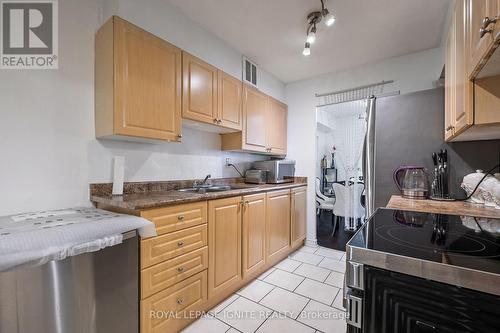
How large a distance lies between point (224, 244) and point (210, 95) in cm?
139

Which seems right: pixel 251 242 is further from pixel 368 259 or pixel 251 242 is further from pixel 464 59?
pixel 464 59

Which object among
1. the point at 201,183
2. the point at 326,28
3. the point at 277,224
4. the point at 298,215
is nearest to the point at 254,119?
the point at 201,183

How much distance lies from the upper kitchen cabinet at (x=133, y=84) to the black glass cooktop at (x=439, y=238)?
1532mm

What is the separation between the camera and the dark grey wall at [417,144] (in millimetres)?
1678

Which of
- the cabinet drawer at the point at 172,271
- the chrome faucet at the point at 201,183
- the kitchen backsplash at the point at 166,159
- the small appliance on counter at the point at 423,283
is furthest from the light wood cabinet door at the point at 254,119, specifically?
the small appliance on counter at the point at 423,283

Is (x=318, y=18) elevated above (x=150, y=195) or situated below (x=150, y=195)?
above

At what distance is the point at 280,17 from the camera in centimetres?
199

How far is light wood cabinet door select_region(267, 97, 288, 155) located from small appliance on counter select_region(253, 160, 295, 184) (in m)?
0.20

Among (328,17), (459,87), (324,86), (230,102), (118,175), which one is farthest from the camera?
(324,86)

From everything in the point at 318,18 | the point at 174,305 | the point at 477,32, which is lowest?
the point at 174,305

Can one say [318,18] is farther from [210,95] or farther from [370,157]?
[370,157]

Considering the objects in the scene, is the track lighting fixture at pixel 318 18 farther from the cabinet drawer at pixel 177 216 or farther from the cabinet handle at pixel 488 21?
the cabinet drawer at pixel 177 216

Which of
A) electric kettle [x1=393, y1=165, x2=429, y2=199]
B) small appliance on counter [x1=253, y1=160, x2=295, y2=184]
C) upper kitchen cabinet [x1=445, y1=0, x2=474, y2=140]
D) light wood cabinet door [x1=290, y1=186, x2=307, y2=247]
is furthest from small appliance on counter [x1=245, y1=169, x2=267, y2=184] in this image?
upper kitchen cabinet [x1=445, y1=0, x2=474, y2=140]

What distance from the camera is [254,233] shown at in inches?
86.2
